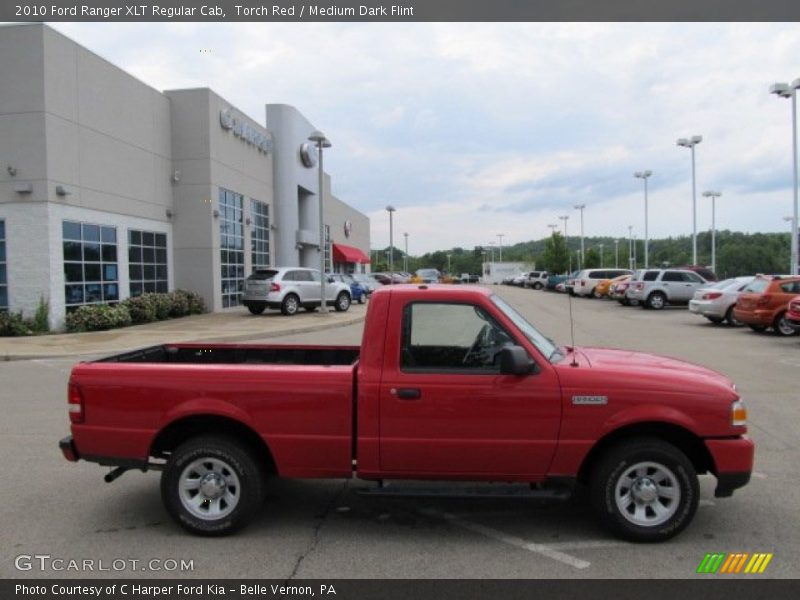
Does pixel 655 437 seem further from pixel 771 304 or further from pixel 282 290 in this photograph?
pixel 282 290

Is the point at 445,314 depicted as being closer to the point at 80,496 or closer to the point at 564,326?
the point at 80,496

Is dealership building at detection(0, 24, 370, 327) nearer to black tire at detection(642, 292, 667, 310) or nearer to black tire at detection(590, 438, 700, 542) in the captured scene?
black tire at detection(642, 292, 667, 310)

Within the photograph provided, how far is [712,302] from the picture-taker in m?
21.2

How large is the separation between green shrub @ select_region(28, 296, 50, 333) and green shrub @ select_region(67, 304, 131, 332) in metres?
0.71

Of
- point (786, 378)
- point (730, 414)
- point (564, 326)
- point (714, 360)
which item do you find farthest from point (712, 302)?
point (730, 414)

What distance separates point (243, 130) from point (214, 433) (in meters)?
28.3

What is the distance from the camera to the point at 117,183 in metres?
22.7

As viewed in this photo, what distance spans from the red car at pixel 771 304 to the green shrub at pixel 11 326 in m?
20.1

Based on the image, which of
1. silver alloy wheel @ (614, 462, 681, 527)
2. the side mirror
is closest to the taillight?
the side mirror

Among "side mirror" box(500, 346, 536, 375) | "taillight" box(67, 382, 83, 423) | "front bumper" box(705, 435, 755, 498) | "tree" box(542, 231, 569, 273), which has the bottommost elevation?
"front bumper" box(705, 435, 755, 498)

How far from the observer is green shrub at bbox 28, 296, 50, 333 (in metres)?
18.7

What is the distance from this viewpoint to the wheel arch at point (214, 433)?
183 inches

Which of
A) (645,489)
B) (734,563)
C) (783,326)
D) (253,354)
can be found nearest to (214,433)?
(253,354)
